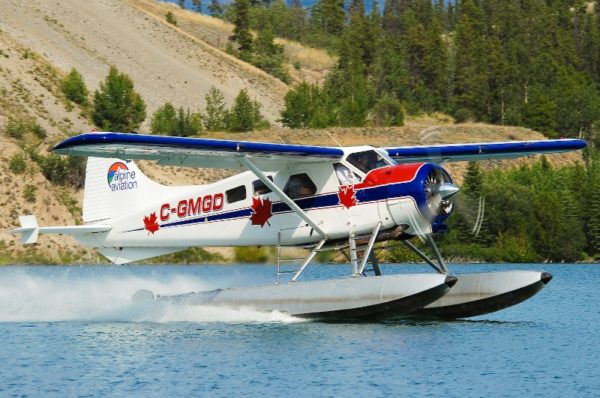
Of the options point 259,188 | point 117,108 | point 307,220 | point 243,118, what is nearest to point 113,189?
point 259,188

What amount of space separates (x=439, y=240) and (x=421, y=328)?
110ft

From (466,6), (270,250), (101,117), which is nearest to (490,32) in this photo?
(466,6)

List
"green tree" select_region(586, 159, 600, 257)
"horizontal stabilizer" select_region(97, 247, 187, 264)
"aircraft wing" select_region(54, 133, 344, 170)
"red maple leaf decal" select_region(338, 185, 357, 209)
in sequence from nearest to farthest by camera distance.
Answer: "aircraft wing" select_region(54, 133, 344, 170), "red maple leaf decal" select_region(338, 185, 357, 209), "horizontal stabilizer" select_region(97, 247, 187, 264), "green tree" select_region(586, 159, 600, 257)

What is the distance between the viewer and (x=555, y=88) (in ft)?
333

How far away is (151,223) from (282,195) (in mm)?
3376

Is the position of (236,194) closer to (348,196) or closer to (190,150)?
(190,150)

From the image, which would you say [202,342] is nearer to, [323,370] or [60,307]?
[323,370]

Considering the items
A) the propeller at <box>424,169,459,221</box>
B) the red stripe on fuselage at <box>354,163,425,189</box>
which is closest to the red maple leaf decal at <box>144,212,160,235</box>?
the red stripe on fuselage at <box>354,163,425,189</box>

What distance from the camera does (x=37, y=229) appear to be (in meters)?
22.6

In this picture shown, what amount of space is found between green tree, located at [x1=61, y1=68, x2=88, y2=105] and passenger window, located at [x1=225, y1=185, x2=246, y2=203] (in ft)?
196

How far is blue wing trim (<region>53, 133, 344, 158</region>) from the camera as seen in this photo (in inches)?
750

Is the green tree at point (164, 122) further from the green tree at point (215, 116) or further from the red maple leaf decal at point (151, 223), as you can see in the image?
the red maple leaf decal at point (151, 223)

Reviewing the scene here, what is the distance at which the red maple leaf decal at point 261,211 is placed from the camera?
22250 mm

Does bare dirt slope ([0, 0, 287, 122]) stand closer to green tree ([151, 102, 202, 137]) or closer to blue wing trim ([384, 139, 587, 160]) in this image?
green tree ([151, 102, 202, 137])
